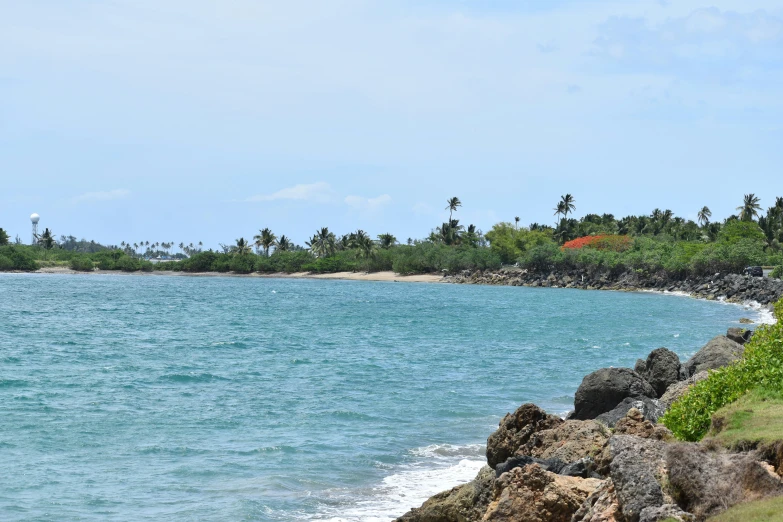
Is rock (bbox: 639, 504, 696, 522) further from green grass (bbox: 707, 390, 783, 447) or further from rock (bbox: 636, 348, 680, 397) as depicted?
rock (bbox: 636, 348, 680, 397)

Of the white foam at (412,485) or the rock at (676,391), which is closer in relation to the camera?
the white foam at (412,485)

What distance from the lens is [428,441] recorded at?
66.5 feet

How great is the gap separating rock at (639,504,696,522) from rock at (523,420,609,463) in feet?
15.3

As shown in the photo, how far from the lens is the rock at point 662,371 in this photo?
21.1 metres

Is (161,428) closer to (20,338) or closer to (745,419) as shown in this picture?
(745,419)

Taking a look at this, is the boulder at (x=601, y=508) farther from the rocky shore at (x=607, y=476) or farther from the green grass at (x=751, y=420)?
the green grass at (x=751, y=420)

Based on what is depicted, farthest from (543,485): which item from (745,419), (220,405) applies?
(220,405)

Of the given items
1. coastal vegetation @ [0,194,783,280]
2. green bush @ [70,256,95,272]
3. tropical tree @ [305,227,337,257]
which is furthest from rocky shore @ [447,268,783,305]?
green bush @ [70,256,95,272]

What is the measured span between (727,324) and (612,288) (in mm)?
63017

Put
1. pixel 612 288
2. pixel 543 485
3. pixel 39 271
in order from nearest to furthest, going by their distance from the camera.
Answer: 1. pixel 543 485
2. pixel 612 288
3. pixel 39 271

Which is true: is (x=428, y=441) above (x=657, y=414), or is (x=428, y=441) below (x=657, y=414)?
below

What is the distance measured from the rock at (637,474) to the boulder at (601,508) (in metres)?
0.17

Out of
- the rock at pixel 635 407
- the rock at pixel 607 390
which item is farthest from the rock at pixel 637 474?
the rock at pixel 607 390

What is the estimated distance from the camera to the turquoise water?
15.7 m
